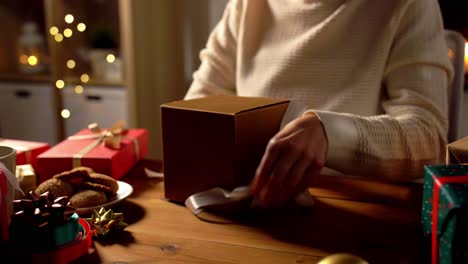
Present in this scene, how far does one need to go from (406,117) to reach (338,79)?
0.73 feet

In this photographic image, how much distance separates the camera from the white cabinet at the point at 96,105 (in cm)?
243

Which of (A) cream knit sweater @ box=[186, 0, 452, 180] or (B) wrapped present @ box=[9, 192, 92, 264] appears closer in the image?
(B) wrapped present @ box=[9, 192, 92, 264]

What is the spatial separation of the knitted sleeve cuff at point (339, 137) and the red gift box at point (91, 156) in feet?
1.17

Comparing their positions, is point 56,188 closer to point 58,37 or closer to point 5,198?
point 5,198

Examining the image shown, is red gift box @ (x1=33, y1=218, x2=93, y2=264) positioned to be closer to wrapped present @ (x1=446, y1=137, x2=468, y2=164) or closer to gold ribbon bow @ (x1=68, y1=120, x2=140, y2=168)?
gold ribbon bow @ (x1=68, y1=120, x2=140, y2=168)

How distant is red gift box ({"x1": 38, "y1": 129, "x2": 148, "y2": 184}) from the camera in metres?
0.94

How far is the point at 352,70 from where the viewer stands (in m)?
1.18

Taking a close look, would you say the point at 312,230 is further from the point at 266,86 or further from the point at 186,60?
the point at 186,60

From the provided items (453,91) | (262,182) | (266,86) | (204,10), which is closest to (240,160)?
(262,182)

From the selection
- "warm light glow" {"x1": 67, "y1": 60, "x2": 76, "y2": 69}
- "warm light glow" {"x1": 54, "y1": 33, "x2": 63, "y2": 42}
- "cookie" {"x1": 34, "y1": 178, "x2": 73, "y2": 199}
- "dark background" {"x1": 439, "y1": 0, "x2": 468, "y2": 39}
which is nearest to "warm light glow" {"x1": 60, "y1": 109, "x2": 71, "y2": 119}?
"warm light glow" {"x1": 67, "y1": 60, "x2": 76, "y2": 69}

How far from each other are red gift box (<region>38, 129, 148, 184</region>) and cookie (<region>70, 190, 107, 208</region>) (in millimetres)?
145

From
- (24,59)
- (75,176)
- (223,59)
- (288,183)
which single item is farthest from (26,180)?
(24,59)

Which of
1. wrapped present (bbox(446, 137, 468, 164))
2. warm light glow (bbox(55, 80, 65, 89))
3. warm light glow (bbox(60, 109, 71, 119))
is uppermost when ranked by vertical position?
wrapped present (bbox(446, 137, 468, 164))

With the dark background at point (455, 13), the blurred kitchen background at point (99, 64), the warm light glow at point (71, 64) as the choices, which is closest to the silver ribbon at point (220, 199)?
the dark background at point (455, 13)
